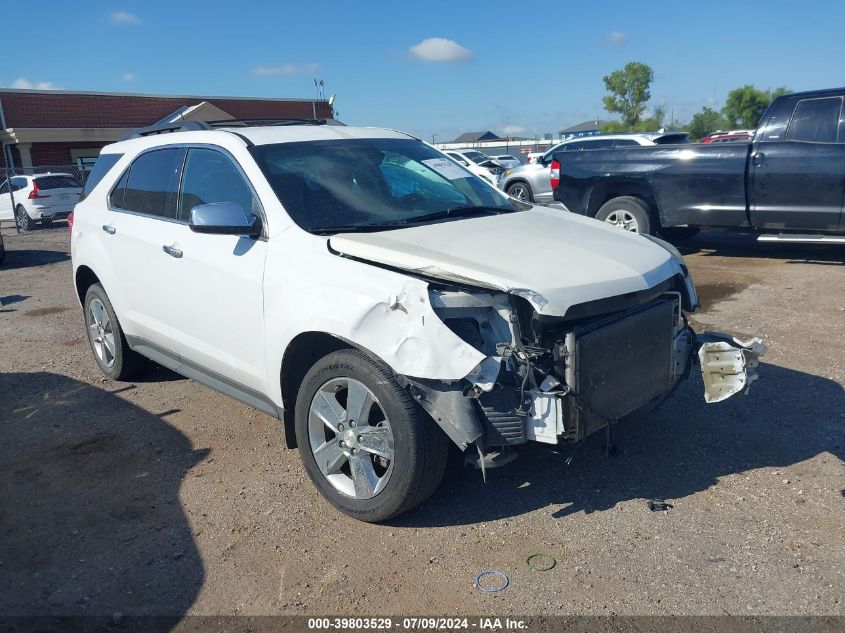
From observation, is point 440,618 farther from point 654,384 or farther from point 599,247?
point 599,247

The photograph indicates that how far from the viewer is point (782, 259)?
987 centimetres

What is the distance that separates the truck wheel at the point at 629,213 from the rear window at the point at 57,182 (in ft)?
52.2

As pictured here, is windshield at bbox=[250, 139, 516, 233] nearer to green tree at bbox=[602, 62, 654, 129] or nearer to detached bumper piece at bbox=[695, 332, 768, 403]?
detached bumper piece at bbox=[695, 332, 768, 403]

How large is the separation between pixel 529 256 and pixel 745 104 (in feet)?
243

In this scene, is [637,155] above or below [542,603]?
above

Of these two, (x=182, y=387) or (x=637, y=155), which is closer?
(x=182, y=387)

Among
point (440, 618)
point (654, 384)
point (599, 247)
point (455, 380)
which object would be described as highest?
point (599, 247)

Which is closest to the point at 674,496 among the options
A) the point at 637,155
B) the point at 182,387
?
the point at 182,387

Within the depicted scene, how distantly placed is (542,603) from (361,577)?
796mm

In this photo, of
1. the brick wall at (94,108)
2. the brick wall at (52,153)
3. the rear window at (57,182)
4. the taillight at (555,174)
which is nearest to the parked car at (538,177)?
the taillight at (555,174)

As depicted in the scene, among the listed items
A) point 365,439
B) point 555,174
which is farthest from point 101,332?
point 555,174

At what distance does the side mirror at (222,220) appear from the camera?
3.91 meters

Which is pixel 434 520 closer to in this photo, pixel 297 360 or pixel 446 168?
pixel 297 360

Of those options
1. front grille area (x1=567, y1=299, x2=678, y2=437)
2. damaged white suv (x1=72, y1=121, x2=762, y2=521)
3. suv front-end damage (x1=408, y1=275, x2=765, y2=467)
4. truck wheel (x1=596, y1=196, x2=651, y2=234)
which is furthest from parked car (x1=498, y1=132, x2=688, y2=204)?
suv front-end damage (x1=408, y1=275, x2=765, y2=467)
